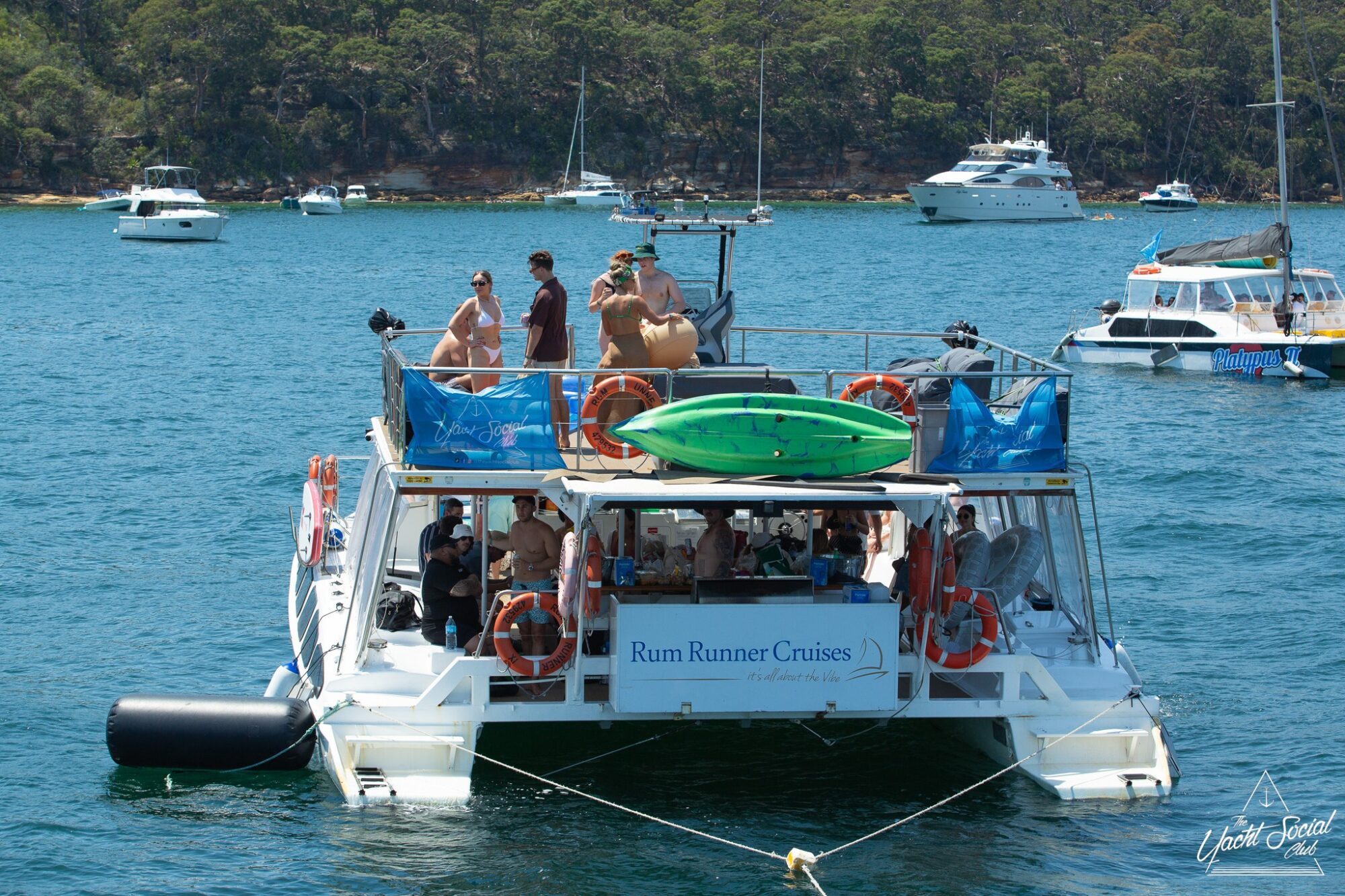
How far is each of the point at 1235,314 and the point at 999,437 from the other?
30760 mm

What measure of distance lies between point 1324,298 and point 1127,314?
484 cm

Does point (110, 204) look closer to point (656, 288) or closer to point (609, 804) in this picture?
point (656, 288)

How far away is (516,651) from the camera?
446 inches

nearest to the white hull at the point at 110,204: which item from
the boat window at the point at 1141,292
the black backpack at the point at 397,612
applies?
the boat window at the point at 1141,292

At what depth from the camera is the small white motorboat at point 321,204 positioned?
111 meters

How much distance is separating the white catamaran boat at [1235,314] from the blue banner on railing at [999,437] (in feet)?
97.5

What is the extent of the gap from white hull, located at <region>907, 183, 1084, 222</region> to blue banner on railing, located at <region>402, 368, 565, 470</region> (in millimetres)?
98280

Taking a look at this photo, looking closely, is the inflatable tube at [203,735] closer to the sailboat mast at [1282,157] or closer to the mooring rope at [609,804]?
the mooring rope at [609,804]

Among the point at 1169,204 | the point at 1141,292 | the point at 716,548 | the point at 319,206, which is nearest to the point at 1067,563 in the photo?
the point at 716,548

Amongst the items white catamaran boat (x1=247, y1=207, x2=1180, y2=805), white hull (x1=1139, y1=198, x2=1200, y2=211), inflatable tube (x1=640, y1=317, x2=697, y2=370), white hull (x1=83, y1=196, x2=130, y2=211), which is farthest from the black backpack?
white hull (x1=1139, y1=198, x2=1200, y2=211)

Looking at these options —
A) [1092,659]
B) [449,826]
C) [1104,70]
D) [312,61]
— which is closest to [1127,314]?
[1092,659]

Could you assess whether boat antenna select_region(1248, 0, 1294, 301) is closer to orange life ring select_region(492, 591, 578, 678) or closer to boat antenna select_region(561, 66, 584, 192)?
orange life ring select_region(492, 591, 578, 678)

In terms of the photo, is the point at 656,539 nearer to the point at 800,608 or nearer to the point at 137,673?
the point at 800,608

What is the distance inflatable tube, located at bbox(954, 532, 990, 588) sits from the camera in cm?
1200
